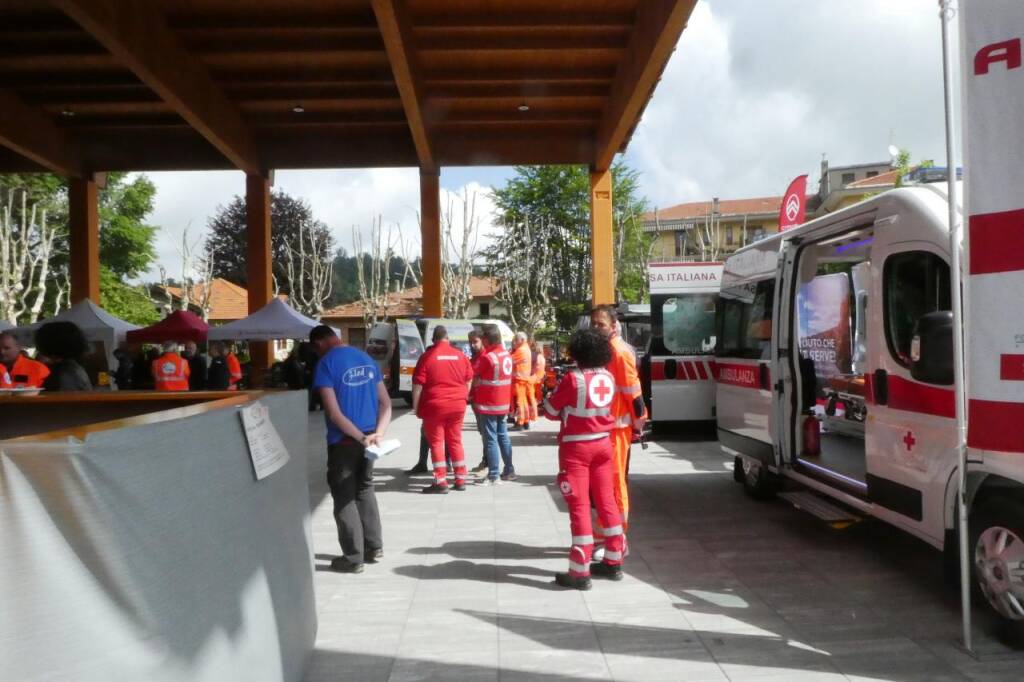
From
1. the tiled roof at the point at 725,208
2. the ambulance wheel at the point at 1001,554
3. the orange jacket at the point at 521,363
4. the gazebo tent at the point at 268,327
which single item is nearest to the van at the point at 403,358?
the gazebo tent at the point at 268,327

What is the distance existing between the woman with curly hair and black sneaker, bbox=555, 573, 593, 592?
11.9 feet

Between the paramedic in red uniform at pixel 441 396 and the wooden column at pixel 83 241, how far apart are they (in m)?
13.3

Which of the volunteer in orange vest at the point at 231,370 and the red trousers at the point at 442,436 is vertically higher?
the volunteer in orange vest at the point at 231,370

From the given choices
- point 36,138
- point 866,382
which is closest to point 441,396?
point 866,382

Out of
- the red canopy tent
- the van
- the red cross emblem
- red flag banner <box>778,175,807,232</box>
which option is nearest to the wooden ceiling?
red flag banner <box>778,175,807,232</box>

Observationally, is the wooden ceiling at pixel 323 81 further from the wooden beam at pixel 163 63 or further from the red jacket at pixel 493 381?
the red jacket at pixel 493 381

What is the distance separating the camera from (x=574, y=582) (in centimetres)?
589

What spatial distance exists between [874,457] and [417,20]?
10547 mm

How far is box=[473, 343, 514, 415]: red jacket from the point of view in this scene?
32.9 ft

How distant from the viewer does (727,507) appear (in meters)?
8.67

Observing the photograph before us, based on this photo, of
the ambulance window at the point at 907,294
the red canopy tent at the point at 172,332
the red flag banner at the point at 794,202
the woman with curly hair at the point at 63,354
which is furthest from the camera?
the red canopy tent at the point at 172,332

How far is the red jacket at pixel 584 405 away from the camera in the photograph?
579 cm

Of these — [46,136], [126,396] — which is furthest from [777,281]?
[46,136]

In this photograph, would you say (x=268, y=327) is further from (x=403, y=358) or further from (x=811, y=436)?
(x=811, y=436)
